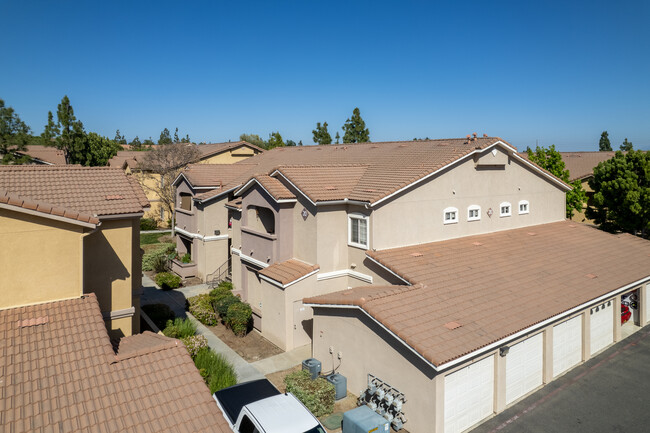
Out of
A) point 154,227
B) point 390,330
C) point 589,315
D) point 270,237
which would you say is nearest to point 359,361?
point 390,330

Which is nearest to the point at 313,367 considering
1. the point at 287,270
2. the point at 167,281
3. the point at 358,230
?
the point at 287,270

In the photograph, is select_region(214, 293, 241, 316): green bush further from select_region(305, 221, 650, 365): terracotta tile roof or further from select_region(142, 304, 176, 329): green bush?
select_region(305, 221, 650, 365): terracotta tile roof

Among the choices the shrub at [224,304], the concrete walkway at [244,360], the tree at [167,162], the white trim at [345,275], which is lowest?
the concrete walkway at [244,360]

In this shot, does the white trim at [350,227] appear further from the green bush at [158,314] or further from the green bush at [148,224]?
the green bush at [148,224]

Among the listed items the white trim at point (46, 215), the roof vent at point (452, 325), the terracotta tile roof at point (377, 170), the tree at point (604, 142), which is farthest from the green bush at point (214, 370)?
the tree at point (604, 142)

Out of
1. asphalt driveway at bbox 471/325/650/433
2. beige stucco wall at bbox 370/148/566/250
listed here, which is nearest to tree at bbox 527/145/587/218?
beige stucco wall at bbox 370/148/566/250

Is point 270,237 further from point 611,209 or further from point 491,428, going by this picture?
point 611,209
